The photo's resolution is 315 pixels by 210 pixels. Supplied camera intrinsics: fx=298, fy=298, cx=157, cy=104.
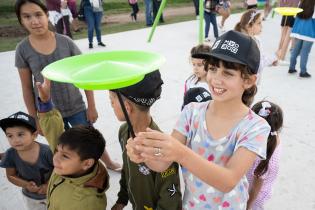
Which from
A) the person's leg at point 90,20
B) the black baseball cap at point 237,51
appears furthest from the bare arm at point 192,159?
the person's leg at point 90,20

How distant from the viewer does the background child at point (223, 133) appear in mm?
985

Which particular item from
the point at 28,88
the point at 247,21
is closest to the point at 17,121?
the point at 28,88

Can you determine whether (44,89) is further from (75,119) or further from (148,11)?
(148,11)

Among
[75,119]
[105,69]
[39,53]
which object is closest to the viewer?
[105,69]

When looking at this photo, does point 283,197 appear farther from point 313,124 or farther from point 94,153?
point 94,153

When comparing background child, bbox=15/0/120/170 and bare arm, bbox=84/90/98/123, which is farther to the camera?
bare arm, bbox=84/90/98/123

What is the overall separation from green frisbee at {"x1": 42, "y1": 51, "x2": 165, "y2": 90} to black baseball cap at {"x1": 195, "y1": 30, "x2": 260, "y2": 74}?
312 mm

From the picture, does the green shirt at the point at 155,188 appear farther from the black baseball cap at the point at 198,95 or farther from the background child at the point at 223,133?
the black baseball cap at the point at 198,95

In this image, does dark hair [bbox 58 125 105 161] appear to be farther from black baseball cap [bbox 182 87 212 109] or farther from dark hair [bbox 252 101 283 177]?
dark hair [bbox 252 101 283 177]

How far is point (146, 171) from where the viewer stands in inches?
57.7

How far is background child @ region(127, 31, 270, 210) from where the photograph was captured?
985 mm

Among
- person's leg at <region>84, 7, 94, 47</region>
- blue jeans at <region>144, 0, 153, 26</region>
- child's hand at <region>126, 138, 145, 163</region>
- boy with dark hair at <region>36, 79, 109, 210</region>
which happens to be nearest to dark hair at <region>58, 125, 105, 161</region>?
boy with dark hair at <region>36, 79, 109, 210</region>

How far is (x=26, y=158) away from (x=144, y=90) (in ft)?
3.37

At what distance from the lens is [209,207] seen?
53.2 inches
